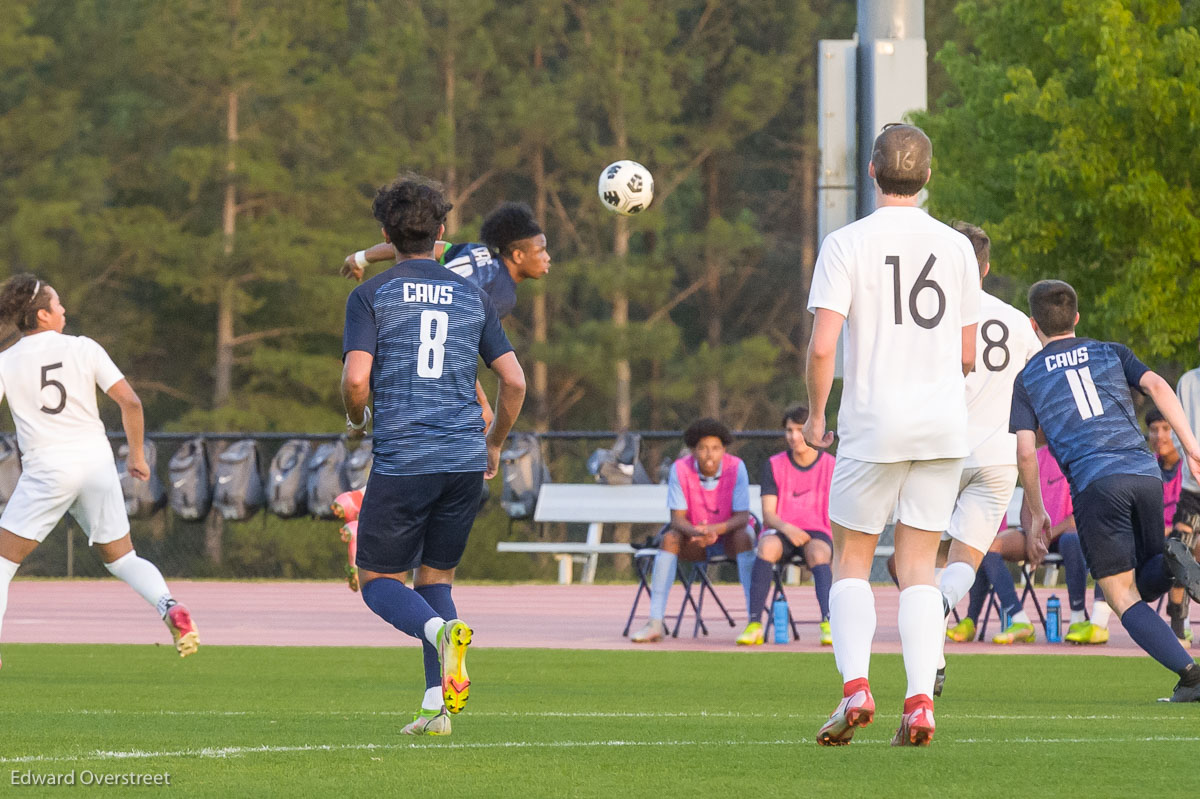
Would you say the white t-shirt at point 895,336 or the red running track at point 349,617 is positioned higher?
the white t-shirt at point 895,336

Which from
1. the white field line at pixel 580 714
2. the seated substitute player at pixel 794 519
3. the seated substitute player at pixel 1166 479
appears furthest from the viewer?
the seated substitute player at pixel 794 519

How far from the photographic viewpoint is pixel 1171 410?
8.10m

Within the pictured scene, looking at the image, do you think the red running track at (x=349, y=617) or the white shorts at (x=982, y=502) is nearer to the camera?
the white shorts at (x=982, y=502)

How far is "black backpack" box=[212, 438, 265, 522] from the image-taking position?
79.3 feet

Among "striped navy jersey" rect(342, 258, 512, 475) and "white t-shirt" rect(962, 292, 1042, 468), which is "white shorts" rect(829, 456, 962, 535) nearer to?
"striped navy jersey" rect(342, 258, 512, 475)

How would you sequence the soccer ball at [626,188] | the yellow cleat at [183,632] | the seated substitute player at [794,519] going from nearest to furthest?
the yellow cleat at [183,632]
the soccer ball at [626,188]
the seated substitute player at [794,519]

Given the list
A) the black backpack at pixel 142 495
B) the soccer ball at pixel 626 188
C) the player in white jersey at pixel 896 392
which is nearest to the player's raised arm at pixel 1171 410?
the player in white jersey at pixel 896 392

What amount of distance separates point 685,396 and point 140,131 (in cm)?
1380

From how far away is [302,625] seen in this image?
49.1 feet

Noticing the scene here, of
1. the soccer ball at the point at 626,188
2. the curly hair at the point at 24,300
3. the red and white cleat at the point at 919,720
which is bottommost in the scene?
the red and white cleat at the point at 919,720

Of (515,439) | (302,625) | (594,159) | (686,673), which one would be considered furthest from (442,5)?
(686,673)

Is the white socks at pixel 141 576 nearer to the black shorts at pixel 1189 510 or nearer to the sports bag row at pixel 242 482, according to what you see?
the black shorts at pixel 1189 510

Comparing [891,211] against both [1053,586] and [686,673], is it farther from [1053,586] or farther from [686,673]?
[1053,586]

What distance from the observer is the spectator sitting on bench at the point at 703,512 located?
13094 millimetres
